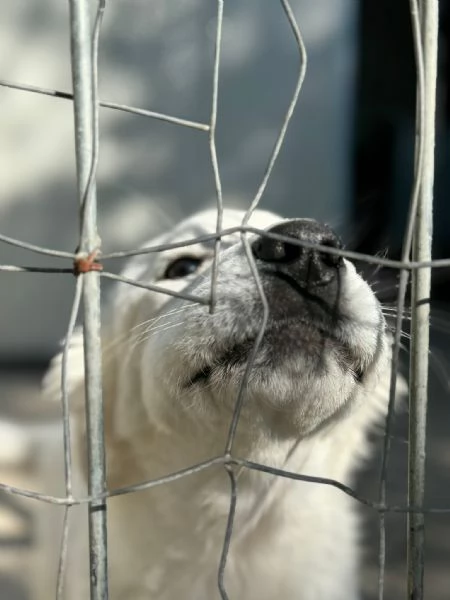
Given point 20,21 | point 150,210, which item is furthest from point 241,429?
point 20,21

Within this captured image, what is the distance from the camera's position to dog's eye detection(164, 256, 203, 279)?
1.48 metres

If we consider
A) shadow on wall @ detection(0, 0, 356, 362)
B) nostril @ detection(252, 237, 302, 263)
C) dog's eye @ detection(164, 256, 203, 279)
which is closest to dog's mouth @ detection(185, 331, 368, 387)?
nostril @ detection(252, 237, 302, 263)

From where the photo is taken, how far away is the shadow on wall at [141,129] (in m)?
3.87

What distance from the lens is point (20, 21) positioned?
153 inches

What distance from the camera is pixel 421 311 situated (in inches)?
32.8

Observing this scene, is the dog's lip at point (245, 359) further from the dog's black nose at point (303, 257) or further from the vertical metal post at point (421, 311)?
the vertical metal post at point (421, 311)

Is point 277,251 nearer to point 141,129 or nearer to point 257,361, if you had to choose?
point 257,361

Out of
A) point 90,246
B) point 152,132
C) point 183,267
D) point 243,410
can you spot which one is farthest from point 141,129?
point 90,246

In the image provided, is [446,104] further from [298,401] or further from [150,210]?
[298,401]

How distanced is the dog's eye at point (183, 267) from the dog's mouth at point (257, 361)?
349mm

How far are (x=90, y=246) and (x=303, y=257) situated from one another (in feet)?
1.09

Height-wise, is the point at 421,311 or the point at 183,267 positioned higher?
the point at 183,267

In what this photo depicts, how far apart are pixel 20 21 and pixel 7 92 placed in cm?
36

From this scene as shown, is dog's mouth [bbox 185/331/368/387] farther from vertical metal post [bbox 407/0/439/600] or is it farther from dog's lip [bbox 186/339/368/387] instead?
vertical metal post [bbox 407/0/439/600]
